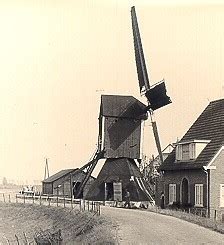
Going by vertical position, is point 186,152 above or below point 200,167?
above

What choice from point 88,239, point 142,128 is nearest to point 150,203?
point 142,128

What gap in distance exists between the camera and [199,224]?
3083 cm

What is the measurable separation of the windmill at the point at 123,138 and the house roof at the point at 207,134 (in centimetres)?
459

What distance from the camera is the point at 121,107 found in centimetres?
5041

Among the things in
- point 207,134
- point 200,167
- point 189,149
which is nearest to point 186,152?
point 189,149

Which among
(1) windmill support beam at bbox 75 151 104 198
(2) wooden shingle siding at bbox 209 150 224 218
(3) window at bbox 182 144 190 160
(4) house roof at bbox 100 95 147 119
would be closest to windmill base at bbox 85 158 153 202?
(1) windmill support beam at bbox 75 151 104 198

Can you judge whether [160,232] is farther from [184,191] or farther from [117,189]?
[117,189]

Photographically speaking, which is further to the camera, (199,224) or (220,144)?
(220,144)

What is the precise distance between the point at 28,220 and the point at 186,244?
2195 cm

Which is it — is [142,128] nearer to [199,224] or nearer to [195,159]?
[195,159]

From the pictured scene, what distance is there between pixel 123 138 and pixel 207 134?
34.3ft

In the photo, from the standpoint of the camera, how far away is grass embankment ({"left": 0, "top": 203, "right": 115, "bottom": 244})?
Result: 2919 cm

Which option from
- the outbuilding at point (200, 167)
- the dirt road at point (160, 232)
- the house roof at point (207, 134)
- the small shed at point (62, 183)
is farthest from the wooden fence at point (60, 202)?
the house roof at point (207, 134)

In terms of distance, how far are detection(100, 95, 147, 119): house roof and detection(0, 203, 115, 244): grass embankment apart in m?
8.93
